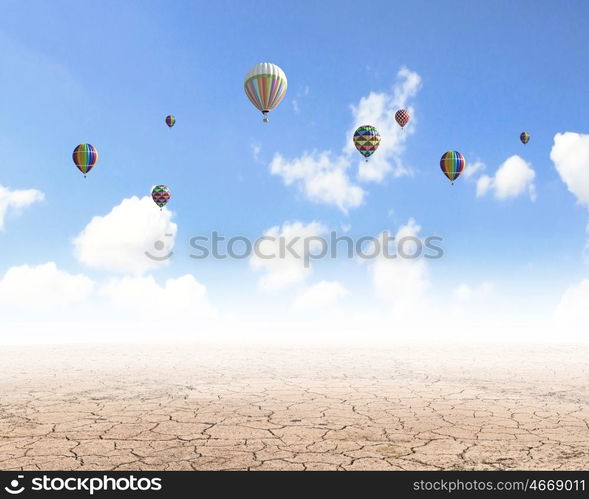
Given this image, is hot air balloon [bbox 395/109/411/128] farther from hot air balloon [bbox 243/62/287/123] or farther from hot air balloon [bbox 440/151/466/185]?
hot air balloon [bbox 243/62/287/123]

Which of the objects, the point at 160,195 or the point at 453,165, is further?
the point at 160,195

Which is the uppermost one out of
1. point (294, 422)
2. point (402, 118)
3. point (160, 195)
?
point (402, 118)

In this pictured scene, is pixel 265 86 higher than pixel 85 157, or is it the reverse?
pixel 265 86

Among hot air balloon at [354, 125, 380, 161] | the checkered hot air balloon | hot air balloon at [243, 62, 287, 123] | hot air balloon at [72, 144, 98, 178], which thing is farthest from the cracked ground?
the checkered hot air balloon

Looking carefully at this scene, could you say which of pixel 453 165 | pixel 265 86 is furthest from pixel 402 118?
pixel 265 86

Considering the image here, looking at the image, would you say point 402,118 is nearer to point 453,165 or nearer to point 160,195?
point 453,165

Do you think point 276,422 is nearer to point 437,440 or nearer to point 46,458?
point 437,440

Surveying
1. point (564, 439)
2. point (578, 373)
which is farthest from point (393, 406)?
point (578, 373)
